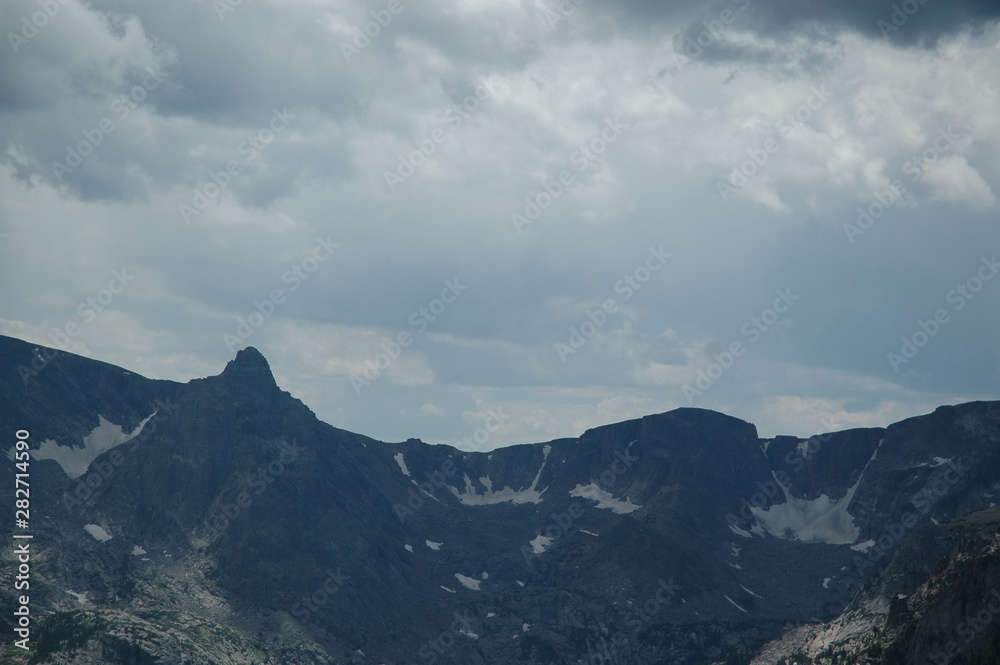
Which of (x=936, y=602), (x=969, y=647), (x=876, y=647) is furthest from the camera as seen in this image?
(x=876, y=647)

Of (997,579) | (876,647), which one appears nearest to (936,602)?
(997,579)

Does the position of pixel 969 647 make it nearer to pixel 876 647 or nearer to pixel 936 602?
pixel 936 602

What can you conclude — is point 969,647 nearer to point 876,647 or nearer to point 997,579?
point 997,579

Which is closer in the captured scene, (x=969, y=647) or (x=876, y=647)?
(x=969, y=647)

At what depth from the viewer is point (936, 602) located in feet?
552

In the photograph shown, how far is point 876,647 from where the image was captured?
198750 millimetres

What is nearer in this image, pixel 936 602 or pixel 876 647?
pixel 936 602

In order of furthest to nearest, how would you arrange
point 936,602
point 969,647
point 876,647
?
point 876,647 < point 936,602 < point 969,647

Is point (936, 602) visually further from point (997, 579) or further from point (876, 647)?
point (876, 647)

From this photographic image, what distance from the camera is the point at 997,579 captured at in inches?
6348

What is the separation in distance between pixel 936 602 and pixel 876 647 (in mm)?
35815

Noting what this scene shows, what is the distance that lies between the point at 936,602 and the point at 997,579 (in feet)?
38.9

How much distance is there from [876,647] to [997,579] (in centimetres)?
4535
